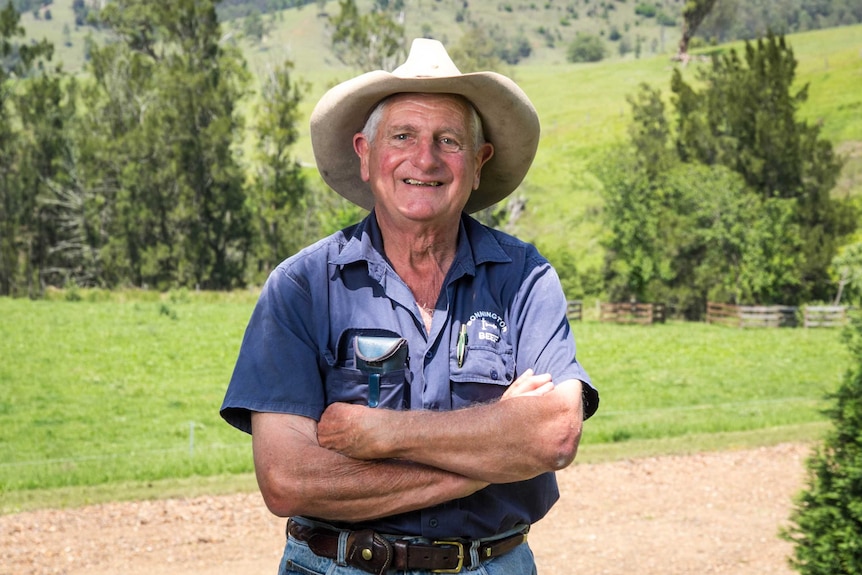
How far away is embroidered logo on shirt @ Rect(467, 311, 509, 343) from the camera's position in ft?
7.74

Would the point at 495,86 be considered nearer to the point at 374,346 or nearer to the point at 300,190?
the point at 374,346

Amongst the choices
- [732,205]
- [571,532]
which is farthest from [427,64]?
[732,205]

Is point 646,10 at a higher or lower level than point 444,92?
higher

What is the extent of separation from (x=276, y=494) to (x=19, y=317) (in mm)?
14987

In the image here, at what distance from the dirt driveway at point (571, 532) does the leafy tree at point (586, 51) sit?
69.1 meters

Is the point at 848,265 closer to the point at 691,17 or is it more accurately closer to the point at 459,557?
the point at 459,557

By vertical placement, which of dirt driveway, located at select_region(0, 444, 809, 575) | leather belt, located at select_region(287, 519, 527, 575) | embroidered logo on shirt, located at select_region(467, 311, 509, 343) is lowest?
dirt driveway, located at select_region(0, 444, 809, 575)

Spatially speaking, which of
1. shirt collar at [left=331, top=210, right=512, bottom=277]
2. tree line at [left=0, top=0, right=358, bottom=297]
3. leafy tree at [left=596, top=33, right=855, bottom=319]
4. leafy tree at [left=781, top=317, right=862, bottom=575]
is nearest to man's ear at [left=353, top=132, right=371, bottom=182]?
shirt collar at [left=331, top=210, right=512, bottom=277]

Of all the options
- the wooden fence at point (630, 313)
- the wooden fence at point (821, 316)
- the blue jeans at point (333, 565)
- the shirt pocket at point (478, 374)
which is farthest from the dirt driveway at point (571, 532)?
the wooden fence at point (821, 316)

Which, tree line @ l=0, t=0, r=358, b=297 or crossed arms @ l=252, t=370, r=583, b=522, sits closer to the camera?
crossed arms @ l=252, t=370, r=583, b=522

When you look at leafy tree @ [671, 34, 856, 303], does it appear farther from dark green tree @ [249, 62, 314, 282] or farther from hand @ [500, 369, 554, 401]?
hand @ [500, 369, 554, 401]

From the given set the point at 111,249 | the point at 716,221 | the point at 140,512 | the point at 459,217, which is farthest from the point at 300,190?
the point at 459,217

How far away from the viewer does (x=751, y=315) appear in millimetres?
25094

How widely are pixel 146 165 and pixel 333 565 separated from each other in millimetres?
23579
